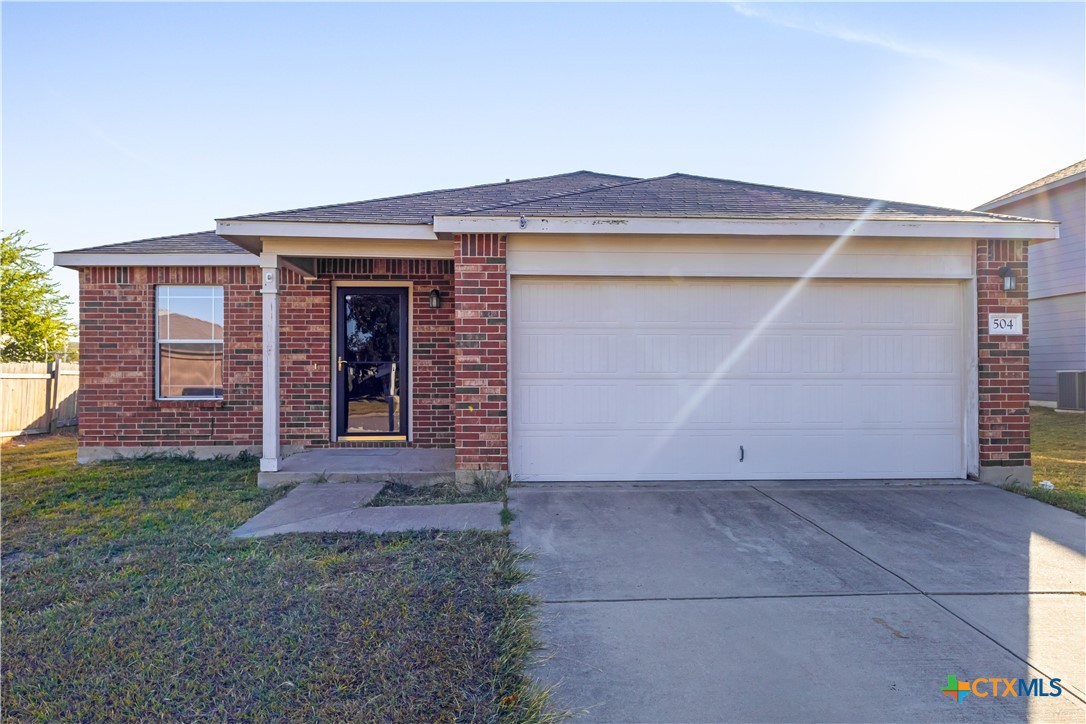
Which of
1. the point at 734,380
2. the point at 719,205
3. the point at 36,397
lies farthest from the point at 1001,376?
the point at 36,397

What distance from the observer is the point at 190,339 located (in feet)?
27.1

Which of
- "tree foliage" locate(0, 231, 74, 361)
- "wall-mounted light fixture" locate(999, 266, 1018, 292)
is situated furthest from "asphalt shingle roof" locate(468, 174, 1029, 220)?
"tree foliage" locate(0, 231, 74, 361)

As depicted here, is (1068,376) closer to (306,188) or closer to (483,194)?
(483,194)

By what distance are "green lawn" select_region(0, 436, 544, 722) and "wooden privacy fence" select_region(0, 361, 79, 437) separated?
872 centimetres

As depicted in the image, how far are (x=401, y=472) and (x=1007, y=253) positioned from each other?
704 centimetres

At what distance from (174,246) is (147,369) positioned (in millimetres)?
1806

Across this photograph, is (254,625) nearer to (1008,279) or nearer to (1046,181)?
(1008,279)

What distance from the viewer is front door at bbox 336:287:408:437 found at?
7.96 metres

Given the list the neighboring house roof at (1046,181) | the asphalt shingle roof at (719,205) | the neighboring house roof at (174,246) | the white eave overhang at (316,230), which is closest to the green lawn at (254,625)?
the white eave overhang at (316,230)

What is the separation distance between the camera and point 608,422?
626cm

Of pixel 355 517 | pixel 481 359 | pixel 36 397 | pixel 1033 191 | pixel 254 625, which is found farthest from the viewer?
pixel 1033 191

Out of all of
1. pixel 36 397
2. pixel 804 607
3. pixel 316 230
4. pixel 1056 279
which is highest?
pixel 1056 279

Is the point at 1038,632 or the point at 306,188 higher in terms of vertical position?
the point at 306,188

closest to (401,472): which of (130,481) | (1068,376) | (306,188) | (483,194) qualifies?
(130,481)
